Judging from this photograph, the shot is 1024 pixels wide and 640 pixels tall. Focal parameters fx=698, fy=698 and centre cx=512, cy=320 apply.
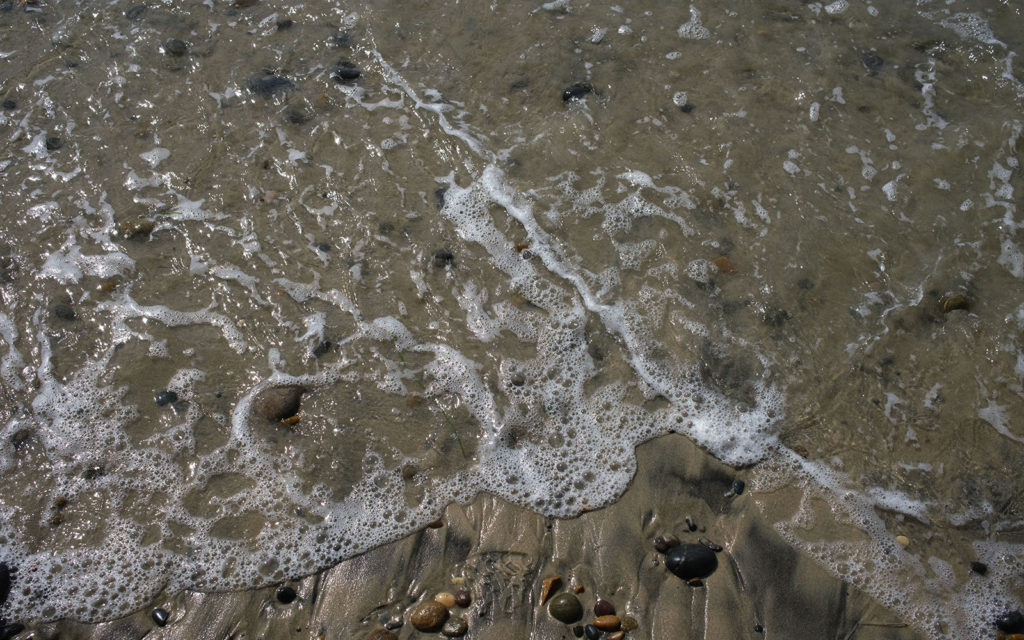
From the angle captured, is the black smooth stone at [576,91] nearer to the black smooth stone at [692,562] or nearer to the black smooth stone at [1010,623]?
the black smooth stone at [692,562]

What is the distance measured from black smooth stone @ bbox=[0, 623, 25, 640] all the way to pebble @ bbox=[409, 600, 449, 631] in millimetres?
1718

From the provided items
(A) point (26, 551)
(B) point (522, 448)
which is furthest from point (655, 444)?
(A) point (26, 551)

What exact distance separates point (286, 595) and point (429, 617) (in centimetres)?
66

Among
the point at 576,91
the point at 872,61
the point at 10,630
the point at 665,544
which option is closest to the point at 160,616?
the point at 10,630

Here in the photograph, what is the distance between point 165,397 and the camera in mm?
3672

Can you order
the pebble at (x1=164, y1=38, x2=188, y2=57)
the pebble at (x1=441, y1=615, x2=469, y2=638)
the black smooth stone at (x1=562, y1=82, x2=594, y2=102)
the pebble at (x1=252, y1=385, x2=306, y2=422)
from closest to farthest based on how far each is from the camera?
the pebble at (x1=441, y1=615, x2=469, y2=638)
the pebble at (x1=252, y1=385, x2=306, y2=422)
the black smooth stone at (x1=562, y1=82, x2=594, y2=102)
the pebble at (x1=164, y1=38, x2=188, y2=57)

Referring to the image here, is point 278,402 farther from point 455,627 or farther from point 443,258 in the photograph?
point 455,627

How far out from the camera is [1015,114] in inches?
187

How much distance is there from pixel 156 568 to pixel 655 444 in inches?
95.5

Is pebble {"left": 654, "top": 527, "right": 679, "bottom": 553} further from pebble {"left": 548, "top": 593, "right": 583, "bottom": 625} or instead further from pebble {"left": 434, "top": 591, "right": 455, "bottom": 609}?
pebble {"left": 434, "top": 591, "right": 455, "bottom": 609}

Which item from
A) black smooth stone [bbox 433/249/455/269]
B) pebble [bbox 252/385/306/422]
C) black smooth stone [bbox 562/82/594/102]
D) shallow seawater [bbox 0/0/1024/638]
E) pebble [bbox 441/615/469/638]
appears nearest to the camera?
pebble [bbox 441/615/469/638]

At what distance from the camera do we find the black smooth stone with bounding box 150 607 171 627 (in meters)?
3.05

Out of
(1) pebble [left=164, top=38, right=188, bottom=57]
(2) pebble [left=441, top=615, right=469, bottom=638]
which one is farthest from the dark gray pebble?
(2) pebble [left=441, top=615, right=469, bottom=638]

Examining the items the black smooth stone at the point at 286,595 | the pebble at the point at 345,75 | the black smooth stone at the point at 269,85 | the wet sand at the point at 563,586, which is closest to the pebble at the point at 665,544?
the wet sand at the point at 563,586
